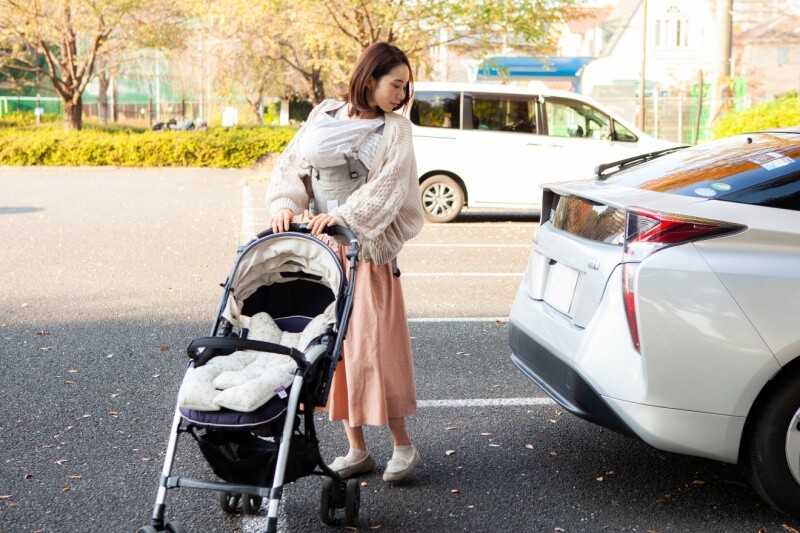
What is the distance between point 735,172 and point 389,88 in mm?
1444

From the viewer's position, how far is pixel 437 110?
13.7 metres

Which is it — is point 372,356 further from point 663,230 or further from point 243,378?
point 663,230

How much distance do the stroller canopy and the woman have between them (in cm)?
9

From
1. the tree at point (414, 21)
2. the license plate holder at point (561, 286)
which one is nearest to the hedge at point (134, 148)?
the tree at point (414, 21)

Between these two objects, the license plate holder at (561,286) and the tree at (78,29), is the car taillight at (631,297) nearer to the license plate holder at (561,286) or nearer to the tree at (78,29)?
the license plate holder at (561,286)

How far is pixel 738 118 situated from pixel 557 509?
1408cm

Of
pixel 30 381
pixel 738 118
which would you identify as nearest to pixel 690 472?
pixel 30 381

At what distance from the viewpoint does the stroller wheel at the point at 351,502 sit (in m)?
3.53

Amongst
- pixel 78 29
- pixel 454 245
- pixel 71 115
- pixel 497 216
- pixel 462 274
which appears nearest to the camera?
pixel 462 274

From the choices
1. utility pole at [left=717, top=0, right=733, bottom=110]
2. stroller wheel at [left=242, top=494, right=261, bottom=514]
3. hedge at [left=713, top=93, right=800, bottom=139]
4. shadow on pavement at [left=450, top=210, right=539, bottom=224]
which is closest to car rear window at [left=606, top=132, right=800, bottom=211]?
stroller wheel at [left=242, top=494, right=261, bottom=514]

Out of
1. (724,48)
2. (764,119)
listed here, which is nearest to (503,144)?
(764,119)

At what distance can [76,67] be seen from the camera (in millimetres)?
27188

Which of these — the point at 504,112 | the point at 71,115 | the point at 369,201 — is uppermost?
the point at 71,115

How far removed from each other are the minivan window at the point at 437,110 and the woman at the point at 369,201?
31.9ft
